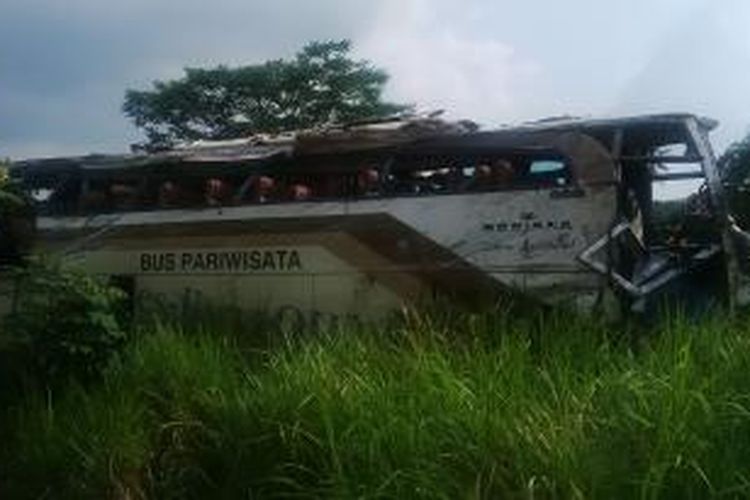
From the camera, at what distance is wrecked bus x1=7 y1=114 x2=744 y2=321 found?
11008 mm

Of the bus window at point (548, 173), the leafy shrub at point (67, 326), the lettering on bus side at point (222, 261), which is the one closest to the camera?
the leafy shrub at point (67, 326)

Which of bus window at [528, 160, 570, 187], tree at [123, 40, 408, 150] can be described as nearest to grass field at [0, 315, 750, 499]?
bus window at [528, 160, 570, 187]

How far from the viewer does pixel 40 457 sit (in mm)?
9500

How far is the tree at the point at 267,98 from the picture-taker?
23.3 meters

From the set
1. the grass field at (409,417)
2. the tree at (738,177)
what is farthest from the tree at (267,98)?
the grass field at (409,417)

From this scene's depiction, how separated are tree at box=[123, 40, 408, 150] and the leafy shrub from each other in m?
12.3

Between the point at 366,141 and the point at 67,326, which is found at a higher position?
the point at 366,141

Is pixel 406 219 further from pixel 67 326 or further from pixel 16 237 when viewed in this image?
pixel 16 237

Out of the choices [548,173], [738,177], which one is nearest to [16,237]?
[548,173]

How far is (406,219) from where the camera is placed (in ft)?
39.5

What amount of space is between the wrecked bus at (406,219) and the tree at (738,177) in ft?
9.87

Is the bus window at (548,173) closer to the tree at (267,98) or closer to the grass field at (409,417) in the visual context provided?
the grass field at (409,417)

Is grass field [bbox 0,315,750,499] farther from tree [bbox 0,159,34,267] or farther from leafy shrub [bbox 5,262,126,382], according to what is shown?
tree [bbox 0,159,34,267]

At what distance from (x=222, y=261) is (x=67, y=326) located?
3072mm
